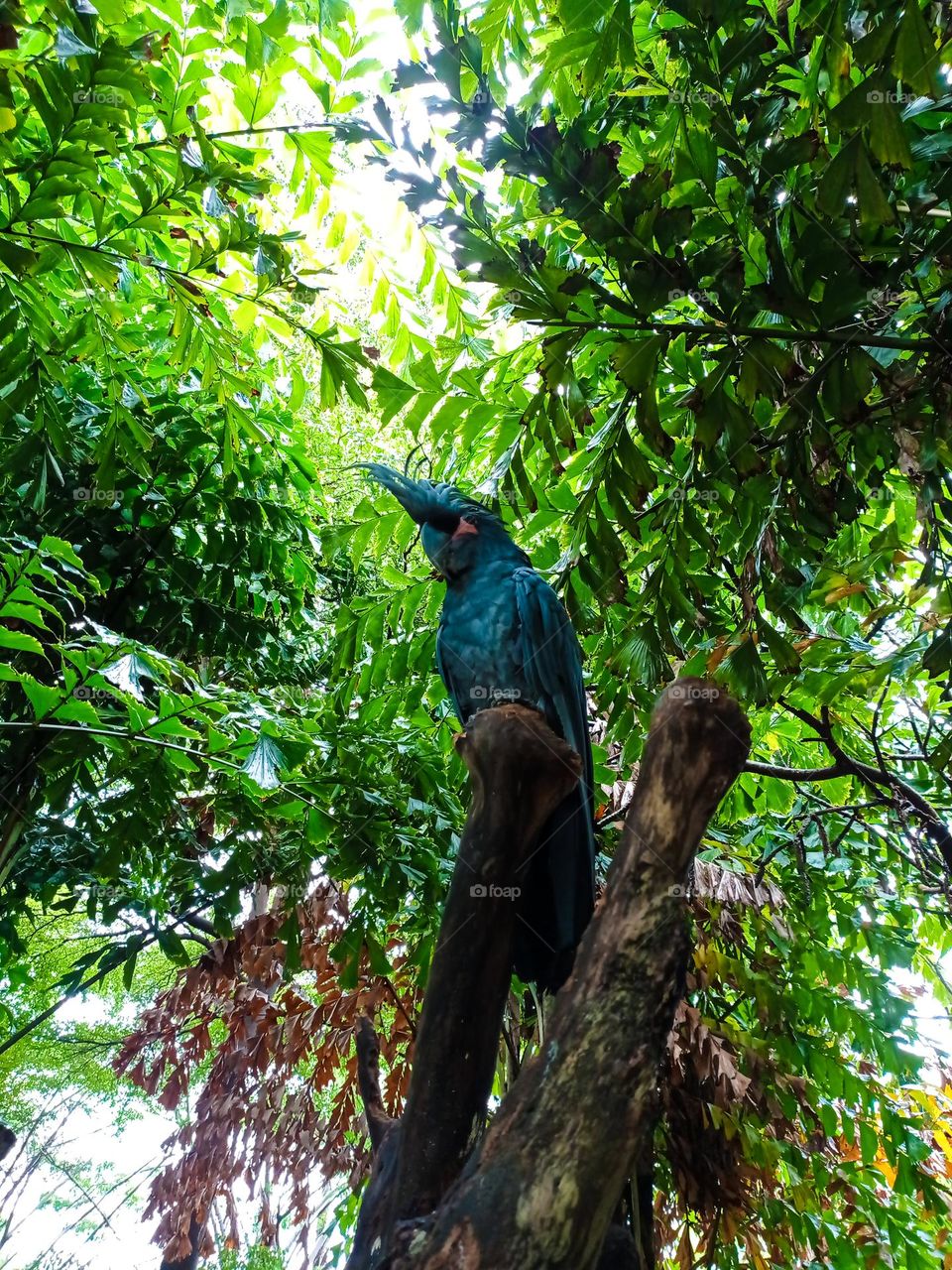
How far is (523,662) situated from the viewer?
1478 millimetres

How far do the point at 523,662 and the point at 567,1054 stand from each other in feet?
2.45

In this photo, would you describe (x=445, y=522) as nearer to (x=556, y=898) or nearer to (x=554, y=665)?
(x=554, y=665)

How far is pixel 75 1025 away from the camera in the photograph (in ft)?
15.6

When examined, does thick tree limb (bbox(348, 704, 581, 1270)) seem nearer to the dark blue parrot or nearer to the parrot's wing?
the dark blue parrot

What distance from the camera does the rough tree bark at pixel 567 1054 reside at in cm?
77

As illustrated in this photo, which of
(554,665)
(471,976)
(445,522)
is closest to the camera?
(471,976)

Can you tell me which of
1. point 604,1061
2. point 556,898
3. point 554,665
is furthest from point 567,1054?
point 554,665

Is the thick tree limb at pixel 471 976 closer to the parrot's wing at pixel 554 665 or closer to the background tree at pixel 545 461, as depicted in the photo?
the parrot's wing at pixel 554 665

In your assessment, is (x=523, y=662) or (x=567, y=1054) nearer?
(x=567, y=1054)

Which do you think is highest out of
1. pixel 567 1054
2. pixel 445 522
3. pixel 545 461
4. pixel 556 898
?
pixel 545 461

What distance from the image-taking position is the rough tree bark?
773 mm

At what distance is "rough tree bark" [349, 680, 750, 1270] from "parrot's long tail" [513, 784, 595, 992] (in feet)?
0.42

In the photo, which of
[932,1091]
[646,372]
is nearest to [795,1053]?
[932,1091]

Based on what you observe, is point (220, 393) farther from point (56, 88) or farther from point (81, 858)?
point (81, 858)
